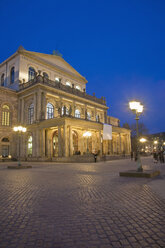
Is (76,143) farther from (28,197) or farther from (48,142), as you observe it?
(28,197)

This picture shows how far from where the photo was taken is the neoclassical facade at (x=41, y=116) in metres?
26.3

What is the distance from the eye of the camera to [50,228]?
2.84m

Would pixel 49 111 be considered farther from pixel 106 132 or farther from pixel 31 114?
pixel 106 132

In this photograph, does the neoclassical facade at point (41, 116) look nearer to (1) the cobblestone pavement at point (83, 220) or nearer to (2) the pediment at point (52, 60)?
(2) the pediment at point (52, 60)

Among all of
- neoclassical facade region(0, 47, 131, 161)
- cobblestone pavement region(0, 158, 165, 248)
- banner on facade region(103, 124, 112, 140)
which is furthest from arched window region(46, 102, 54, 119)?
cobblestone pavement region(0, 158, 165, 248)

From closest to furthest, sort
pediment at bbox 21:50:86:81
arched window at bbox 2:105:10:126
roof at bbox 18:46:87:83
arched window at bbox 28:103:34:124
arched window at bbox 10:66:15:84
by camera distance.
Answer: arched window at bbox 2:105:10:126 → arched window at bbox 28:103:34:124 → roof at bbox 18:46:87:83 → arched window at bbox 10:66:15:84 → pediment at bbox 21:50:86:81

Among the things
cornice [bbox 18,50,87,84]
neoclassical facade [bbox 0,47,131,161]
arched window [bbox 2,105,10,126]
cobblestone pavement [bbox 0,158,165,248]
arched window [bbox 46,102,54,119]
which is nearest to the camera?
cobblestone pavement [bbox 0,158,165,248]

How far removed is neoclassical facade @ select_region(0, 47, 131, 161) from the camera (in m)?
26.3

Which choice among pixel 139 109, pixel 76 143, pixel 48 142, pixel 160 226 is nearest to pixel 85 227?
pixel 160 226

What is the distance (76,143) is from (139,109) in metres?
23.3

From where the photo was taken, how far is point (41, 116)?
28516mm

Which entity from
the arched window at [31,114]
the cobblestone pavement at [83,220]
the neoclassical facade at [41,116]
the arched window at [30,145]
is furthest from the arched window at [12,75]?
the cobblestone pavement at [83,220]

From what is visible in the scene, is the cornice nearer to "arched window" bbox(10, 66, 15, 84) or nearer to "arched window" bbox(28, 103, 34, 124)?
"arched window" bbox(10, 66, 15, 84)

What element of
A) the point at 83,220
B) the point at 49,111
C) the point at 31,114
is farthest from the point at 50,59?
the point at 83,220
